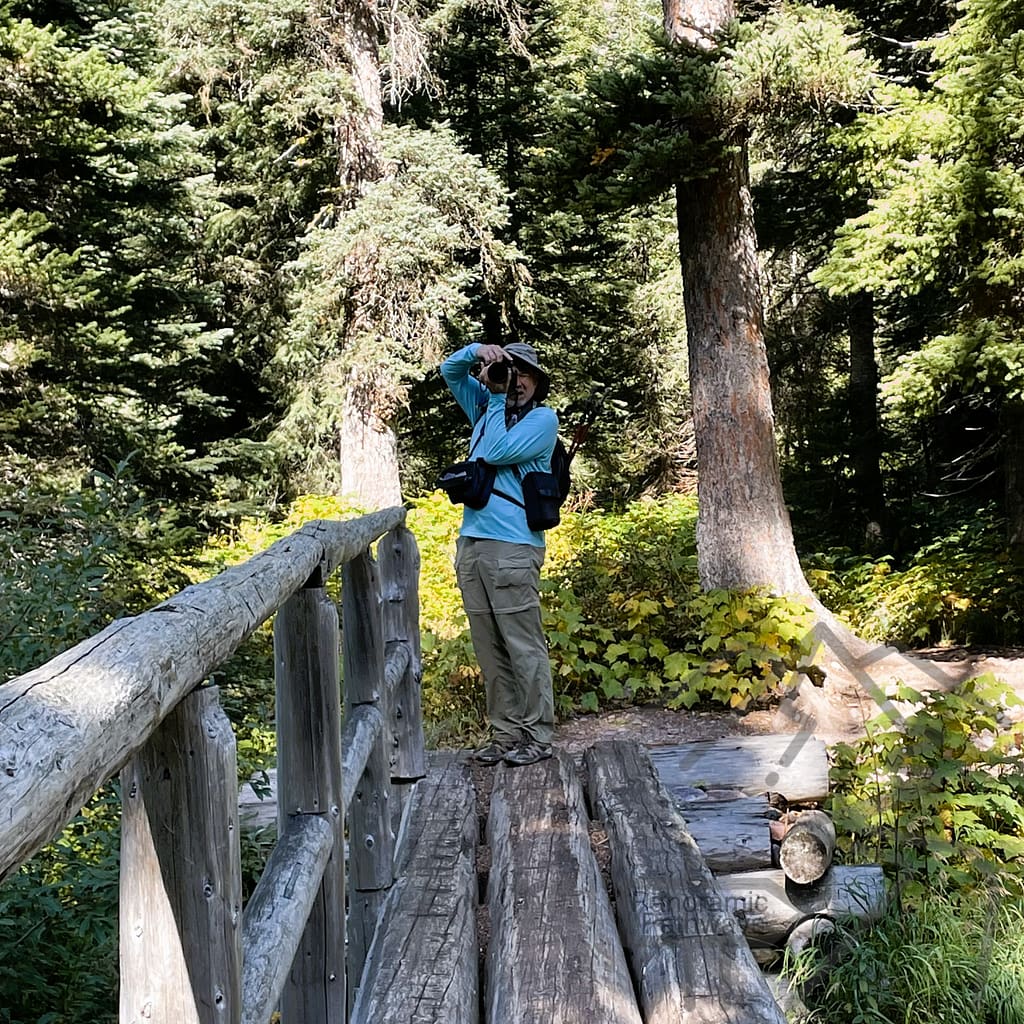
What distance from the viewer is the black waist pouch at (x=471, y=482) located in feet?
17.6

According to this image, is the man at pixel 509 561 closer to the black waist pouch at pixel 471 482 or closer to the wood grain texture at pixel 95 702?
the black waist pouch at pixel 471 482

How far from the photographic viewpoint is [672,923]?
132 inches

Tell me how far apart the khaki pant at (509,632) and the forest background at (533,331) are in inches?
49.9

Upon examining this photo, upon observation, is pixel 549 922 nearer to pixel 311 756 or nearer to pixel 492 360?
pixel 311 756

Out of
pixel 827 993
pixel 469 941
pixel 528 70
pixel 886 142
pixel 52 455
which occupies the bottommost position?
pixel 827 993

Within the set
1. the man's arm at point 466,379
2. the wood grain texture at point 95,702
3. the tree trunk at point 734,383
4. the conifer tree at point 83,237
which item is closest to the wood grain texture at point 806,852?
the man's arm at point 466,379

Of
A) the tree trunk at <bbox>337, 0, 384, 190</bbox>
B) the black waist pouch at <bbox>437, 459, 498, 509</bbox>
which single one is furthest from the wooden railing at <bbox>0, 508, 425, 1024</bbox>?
the tree trunk at <bbox>337, 0, 384, 190</bbox>

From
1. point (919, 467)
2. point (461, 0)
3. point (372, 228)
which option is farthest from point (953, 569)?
point (461, 0)

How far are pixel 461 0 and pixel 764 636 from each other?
13.1m

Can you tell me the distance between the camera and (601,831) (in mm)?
4977

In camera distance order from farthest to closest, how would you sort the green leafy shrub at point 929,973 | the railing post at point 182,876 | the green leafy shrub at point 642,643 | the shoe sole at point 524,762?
the green leafy shrub at point 642,643 → the shoe sole at point 524,762 → the green leafy shrub at point 929,973 → the railing post at point 182,876

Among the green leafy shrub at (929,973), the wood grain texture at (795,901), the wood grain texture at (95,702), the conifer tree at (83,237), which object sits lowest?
the green leafy shrub at (929,973)

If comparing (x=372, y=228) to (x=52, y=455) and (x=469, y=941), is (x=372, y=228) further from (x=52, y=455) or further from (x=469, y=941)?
(x=469, y=941)

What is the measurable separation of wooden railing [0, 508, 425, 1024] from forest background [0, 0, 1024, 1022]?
74 cm
